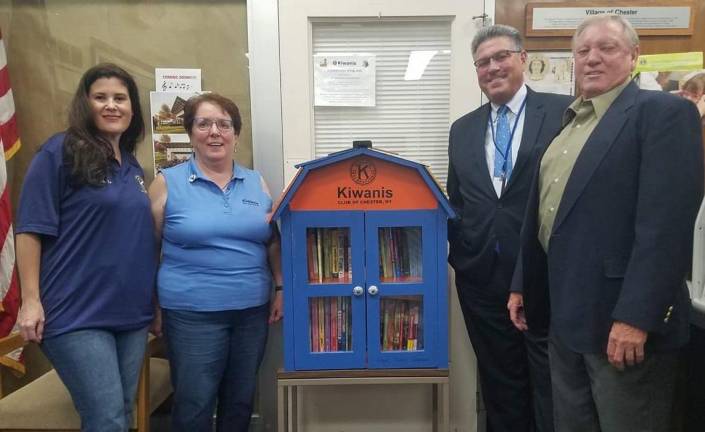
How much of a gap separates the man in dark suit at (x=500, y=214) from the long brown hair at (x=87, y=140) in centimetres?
123

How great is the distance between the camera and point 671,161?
1127mm

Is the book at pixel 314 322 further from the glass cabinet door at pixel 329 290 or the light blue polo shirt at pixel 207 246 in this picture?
the light blue polo shirt at pixel 207 246

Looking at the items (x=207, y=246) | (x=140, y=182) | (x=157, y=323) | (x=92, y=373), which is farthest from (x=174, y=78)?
(x=92, y=373)

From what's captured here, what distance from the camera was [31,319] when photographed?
1.39 metres

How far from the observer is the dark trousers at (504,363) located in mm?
1710

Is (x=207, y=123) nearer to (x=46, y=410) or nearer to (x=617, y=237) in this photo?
(x=46, y=410)

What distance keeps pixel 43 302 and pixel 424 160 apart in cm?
157

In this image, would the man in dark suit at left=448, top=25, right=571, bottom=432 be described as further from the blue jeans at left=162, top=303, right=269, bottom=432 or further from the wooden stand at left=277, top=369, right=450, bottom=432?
the blue jeans at left=162, top=303, right=269, bottom=432

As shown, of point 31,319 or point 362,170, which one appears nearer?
point 31,319

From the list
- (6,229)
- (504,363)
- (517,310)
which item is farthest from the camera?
(6,229)

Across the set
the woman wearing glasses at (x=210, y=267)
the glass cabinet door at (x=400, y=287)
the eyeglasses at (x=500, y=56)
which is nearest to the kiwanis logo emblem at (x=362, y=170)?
the glass cabinet door at (x=400, y=287)

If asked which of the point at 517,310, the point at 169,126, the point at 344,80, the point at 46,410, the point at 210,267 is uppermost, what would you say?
the point at 344,80

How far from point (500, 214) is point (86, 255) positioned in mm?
1361

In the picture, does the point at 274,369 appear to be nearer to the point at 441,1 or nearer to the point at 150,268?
the point at 150,268
